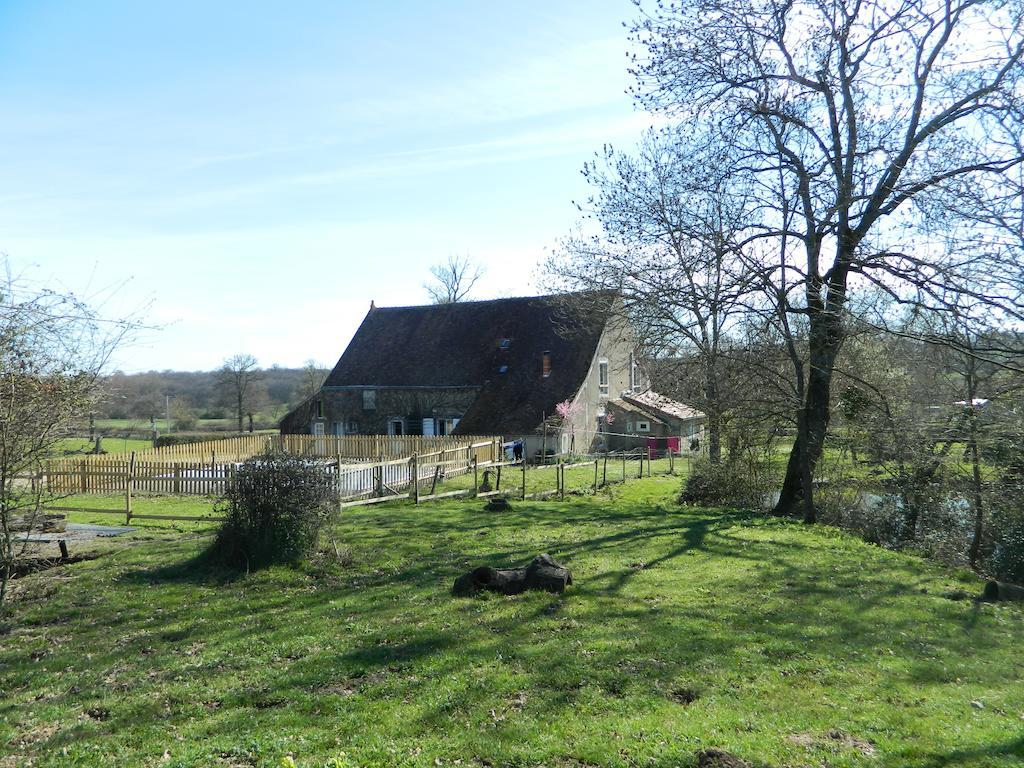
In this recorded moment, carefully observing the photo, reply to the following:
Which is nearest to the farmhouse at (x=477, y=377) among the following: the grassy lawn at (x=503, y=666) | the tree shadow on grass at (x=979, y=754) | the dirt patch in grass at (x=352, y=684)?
the grassy lawn at (x=503, y=666)

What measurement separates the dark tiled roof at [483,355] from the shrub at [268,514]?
25.1 metres

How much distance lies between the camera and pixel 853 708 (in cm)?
617

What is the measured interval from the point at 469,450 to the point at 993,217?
2068cm

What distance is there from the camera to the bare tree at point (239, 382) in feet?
212

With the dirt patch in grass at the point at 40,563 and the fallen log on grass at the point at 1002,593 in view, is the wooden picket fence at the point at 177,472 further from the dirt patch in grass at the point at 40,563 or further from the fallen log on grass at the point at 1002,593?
the fallen log on grass at the point at 1002,593

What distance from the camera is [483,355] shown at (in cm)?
4275

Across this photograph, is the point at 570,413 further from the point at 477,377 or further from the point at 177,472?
the point at 177,472

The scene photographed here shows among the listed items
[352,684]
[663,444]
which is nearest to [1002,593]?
[352,684]

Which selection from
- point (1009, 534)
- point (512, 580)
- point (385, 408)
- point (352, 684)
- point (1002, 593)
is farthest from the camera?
point (385, 408)

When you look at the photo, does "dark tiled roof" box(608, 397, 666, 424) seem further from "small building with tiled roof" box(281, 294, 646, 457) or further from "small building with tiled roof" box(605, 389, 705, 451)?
"small building with tiled roof" box(281, 294, 646, 457)

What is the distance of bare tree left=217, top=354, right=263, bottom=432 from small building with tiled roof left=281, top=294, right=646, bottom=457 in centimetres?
2050

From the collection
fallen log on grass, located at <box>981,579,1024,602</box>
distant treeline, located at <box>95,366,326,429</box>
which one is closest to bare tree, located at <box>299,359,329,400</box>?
distant treeline, located at <box>95,366,326,429</box>

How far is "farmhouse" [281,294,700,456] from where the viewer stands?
38.1 m

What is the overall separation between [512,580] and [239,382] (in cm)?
6046
